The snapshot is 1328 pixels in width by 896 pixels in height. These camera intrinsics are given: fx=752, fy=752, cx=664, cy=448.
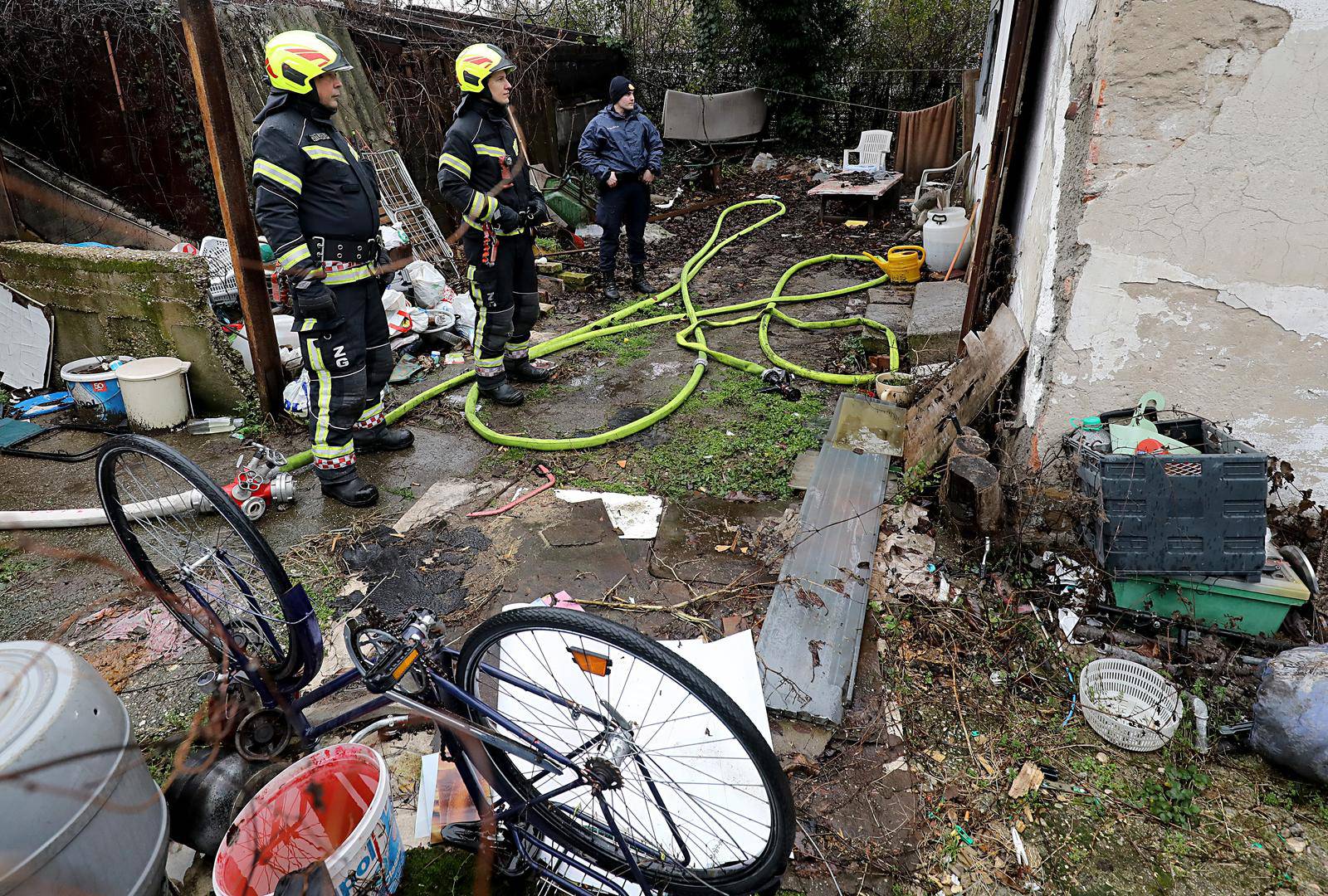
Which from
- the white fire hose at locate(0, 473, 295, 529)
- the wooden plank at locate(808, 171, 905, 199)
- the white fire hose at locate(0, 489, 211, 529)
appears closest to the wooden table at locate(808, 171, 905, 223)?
the wooden plank at locate(808, 171, 905, 199)

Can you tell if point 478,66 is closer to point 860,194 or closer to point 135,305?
point 135,305

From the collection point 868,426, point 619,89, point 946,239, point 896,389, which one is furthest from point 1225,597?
point 619,89

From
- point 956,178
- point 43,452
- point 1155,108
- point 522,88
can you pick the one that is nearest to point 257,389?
Result: point 43,452

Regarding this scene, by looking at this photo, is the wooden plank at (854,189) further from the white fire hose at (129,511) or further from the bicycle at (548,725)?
the bicycle at (548,725)

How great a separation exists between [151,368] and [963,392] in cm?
532

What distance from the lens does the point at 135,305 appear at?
536cm

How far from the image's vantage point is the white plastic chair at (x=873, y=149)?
39.2 feet

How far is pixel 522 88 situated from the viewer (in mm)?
10633

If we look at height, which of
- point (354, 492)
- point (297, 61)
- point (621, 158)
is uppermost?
point (297, 61)

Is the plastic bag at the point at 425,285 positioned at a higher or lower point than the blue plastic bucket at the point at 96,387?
higher

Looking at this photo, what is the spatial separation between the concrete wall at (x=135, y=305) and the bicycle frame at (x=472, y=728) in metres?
3.25

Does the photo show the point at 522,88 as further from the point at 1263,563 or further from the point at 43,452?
the point at 1263,563

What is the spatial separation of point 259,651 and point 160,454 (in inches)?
37.1

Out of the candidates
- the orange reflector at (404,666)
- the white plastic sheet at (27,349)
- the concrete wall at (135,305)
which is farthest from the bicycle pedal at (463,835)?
the white plastic sheet at (27,349)
